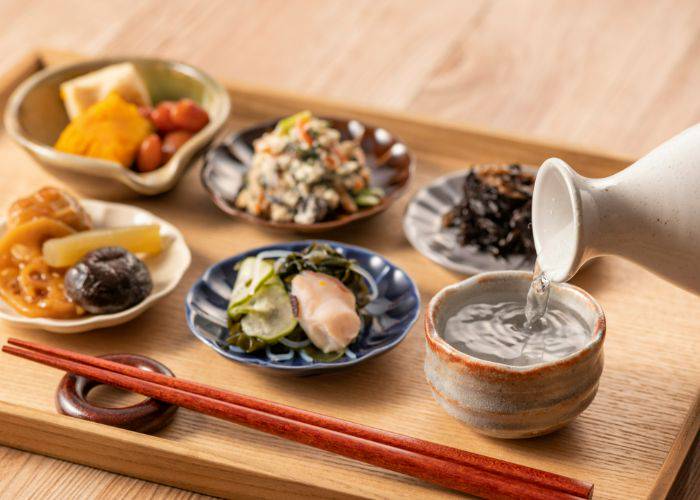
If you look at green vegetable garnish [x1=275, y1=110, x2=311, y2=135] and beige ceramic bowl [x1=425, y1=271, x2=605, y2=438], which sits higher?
beige ceramic bowl [x1=425, y1=271, x2=605, y2=438]

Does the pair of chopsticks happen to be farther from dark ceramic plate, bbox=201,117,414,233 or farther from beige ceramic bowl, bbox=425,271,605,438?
dark ceramic plate, bbox=201,117,414,233

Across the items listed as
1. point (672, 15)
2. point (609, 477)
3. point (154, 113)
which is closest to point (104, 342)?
point (154, 113)

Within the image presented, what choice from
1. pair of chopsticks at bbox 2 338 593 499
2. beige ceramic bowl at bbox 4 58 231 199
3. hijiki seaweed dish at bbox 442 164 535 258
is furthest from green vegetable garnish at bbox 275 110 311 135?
pair of chopsticks at bbox 2 338 593 499

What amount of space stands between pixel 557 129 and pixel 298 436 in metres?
1.63

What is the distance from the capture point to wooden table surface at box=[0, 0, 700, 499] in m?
3.16

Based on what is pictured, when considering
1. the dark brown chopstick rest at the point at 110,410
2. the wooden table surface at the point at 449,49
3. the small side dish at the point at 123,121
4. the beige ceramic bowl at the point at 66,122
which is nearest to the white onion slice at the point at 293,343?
the dark brown chopstick rest at the point at 110,410

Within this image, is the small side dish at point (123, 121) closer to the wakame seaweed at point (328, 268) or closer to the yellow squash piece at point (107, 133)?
the yellow squash piece at point (107, 133)

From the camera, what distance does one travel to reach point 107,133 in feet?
8.37

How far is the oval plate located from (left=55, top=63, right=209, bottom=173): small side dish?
0.64m

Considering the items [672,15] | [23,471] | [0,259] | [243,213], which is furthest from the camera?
[672,15]

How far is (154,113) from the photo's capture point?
2.70 meters

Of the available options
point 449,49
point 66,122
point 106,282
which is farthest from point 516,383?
point 449,49

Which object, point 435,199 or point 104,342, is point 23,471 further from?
point 435,199

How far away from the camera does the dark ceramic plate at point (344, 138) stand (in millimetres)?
2504
